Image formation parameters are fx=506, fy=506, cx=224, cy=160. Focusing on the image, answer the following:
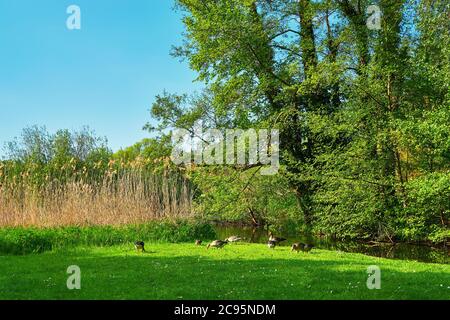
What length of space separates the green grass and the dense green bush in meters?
1.07

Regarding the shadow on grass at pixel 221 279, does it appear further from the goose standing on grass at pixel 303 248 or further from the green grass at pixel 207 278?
the goose standing on grass at pixel 303 248

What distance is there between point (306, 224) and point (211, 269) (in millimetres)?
12437

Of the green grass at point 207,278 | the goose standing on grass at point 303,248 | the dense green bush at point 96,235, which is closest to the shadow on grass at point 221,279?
the green grass at point 207,278

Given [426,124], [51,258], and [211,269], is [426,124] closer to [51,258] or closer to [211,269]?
[211,269]

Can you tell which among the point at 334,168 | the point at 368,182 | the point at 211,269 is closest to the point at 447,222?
the point at 368,182

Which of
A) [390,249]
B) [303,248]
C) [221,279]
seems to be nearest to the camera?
[221,279]

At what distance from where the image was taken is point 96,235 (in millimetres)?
13453

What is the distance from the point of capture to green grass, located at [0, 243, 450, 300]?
6.72 m

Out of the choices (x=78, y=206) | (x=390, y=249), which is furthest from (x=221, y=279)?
(x=390, y=249)

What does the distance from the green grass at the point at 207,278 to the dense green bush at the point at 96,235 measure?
1068 mm

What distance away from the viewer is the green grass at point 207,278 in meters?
6.72

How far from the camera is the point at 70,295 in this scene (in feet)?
22.1

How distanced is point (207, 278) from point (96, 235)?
21.2 ft

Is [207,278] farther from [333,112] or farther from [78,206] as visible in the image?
[333,112]
